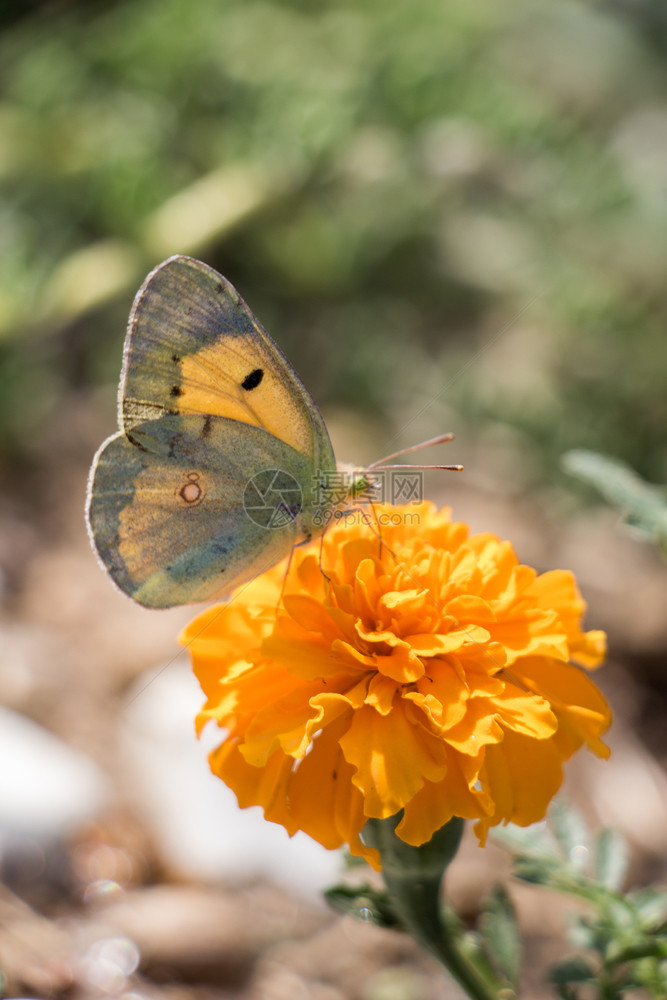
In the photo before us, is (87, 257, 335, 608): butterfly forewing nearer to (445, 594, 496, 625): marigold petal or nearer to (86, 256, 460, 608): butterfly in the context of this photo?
(86, 256, 460, 608): butterfly

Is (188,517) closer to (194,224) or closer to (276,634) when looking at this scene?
(276,634)

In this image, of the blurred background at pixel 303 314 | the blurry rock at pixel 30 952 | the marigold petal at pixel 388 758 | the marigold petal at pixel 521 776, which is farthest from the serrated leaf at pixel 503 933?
the blurry rock at pixel 30 952

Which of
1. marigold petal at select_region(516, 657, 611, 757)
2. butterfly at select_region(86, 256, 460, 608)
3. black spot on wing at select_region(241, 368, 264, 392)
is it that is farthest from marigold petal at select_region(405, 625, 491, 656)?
black spot on wing at select_region(241, 368, 264, 392)

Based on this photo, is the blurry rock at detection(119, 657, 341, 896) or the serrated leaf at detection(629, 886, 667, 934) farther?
the blurry rock at detection(119, 657, 341, 896)

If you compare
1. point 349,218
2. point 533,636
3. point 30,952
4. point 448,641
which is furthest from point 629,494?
point 349,218

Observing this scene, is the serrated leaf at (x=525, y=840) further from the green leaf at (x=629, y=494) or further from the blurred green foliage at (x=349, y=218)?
the blurred green foliage at (x=349, y=218)

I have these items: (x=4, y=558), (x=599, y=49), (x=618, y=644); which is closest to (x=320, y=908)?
(x=618, y=644)
